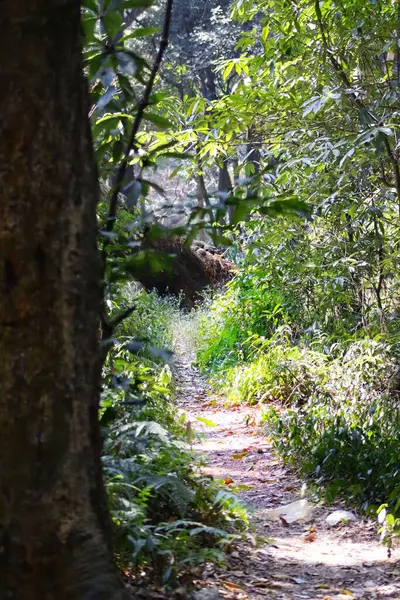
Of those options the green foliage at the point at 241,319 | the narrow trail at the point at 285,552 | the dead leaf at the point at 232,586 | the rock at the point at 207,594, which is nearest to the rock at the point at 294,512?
the narrow trail at the point at 285,552

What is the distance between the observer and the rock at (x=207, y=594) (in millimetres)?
3085

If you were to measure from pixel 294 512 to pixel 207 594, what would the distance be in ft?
7.70

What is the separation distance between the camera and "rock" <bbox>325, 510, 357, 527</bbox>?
5.05 meters

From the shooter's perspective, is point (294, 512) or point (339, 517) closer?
point (339, 517)

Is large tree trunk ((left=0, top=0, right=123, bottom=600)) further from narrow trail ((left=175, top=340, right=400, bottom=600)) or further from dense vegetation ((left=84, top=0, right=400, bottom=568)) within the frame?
narrow trail ((left=175, top=340, right=400, bottom=600))

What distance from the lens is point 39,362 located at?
6.43 feet

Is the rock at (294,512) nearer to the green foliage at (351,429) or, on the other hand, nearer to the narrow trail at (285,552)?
the narrow trail at (285,552)

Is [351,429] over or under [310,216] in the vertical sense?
under

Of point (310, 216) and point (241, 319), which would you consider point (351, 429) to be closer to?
point (310, 216)

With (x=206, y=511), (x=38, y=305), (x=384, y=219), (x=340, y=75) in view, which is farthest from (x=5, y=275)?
(x=384, y=219)

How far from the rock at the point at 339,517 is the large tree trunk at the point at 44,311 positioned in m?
3.33

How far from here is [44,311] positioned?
6.44ft

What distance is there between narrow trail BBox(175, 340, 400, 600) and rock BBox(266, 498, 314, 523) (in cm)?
4

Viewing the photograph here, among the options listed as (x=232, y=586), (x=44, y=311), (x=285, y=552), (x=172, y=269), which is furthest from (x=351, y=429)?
(x=44, y=311)
